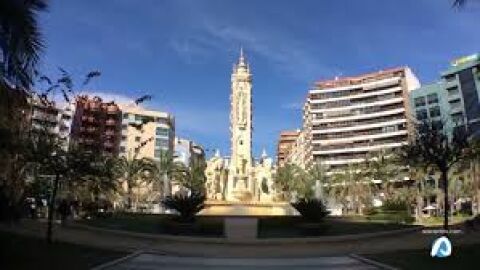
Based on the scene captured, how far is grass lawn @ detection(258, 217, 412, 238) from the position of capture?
117ft

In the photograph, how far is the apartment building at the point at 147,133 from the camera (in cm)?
14650

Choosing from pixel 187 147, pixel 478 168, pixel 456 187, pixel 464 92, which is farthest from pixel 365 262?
pixel 187 147

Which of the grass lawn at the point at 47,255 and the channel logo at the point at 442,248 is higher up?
the channel logo at the point at 442,248

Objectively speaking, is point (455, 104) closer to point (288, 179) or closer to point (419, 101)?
point (419, 101)

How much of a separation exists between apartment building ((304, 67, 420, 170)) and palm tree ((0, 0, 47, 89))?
12677 cm

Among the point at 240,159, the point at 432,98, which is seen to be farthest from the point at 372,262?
the point at 432,98

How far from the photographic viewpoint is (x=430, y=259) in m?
22.0

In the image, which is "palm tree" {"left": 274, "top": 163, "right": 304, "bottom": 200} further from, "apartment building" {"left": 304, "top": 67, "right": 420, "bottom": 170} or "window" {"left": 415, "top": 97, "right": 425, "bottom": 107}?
"window" {"left": 415, "top": 97, "right": 425, "bottom": 107}

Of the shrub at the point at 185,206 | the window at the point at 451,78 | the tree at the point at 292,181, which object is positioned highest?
the window at the point at 451,78

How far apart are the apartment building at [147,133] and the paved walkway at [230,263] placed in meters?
118

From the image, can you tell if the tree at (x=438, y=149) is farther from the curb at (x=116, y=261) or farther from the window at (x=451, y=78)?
the window at (x=451, y=78)

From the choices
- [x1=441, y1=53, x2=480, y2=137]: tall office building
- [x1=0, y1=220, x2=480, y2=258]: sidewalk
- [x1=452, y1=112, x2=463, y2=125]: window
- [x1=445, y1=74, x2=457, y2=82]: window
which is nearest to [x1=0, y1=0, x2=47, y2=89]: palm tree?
[x1=0, y1=220, x2=480, y2=258]: sidewalk

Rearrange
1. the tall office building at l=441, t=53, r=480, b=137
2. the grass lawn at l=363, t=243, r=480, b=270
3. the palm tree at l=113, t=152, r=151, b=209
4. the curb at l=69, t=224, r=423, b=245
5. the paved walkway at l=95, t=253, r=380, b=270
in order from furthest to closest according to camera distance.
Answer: the tall office building at l=441, t=53, r=480, b=137 < the palm tree at l=113, t=152, r=151, b=209 < the curb at l=69, t=224, r=423, b=245 < the paved walkway at l=95, t=253, r=380, b=270 < the grass lawn at l=363, t=243, r=480, b=270

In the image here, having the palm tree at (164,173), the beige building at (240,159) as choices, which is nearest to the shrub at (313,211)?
the beige building at (240,159)
